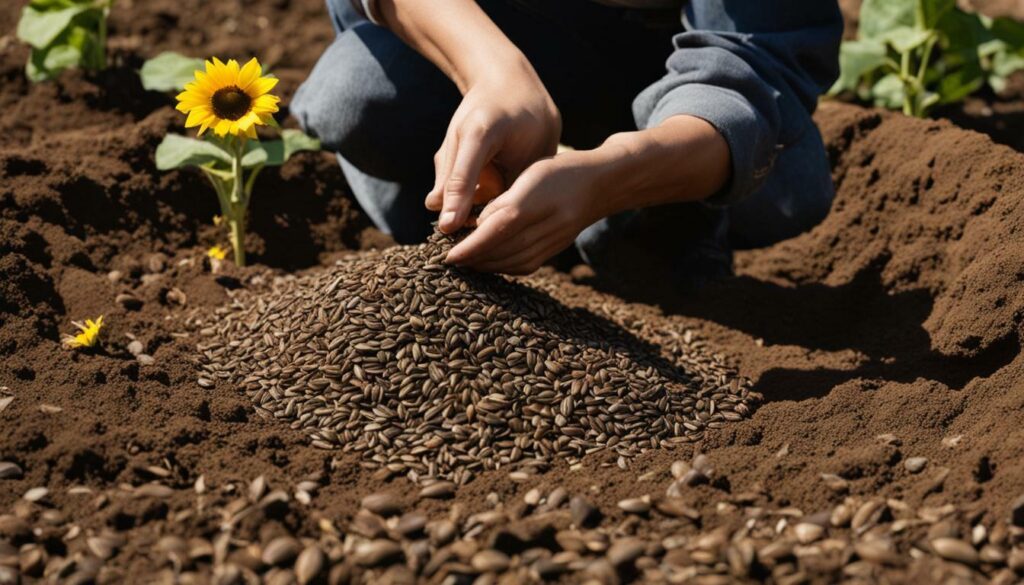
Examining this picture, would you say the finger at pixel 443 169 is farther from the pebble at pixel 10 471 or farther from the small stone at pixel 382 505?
the pebble at pixel 10 471

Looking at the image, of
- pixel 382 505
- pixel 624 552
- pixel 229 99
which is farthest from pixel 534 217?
pixel 229 99

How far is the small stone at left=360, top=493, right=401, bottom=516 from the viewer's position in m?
2.51

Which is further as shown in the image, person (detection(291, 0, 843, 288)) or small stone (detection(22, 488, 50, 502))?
person (detection(291, 0, 843, 288))

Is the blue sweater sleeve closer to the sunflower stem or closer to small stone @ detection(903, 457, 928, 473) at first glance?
small stone @ detection(903, 457, 928, 473)

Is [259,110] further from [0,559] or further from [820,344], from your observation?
[820,344]

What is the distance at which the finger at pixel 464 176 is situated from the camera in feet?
9.48

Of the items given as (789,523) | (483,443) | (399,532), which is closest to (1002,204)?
(789,523)

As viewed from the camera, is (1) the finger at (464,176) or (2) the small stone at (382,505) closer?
(2) the small stone at (382,505)

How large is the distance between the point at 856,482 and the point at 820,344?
1.16m

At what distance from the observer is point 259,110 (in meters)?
3.33

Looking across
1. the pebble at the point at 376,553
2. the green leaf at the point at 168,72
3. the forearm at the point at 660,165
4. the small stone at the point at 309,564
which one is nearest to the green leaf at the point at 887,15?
the forearm at the point at 660,165

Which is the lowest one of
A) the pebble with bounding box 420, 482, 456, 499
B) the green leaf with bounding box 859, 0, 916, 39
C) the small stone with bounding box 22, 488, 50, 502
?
the pebble with bounding box 420, 482, 456, 499

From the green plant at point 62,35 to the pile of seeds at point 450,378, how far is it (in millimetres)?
2001

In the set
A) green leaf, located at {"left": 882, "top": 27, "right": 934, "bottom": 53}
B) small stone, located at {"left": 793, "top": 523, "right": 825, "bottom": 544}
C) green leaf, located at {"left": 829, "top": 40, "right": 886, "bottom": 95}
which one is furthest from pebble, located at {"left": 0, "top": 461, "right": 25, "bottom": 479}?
green leaf, located at {"left": 882, "top": 27, "right": 934, "bottom": 53}
